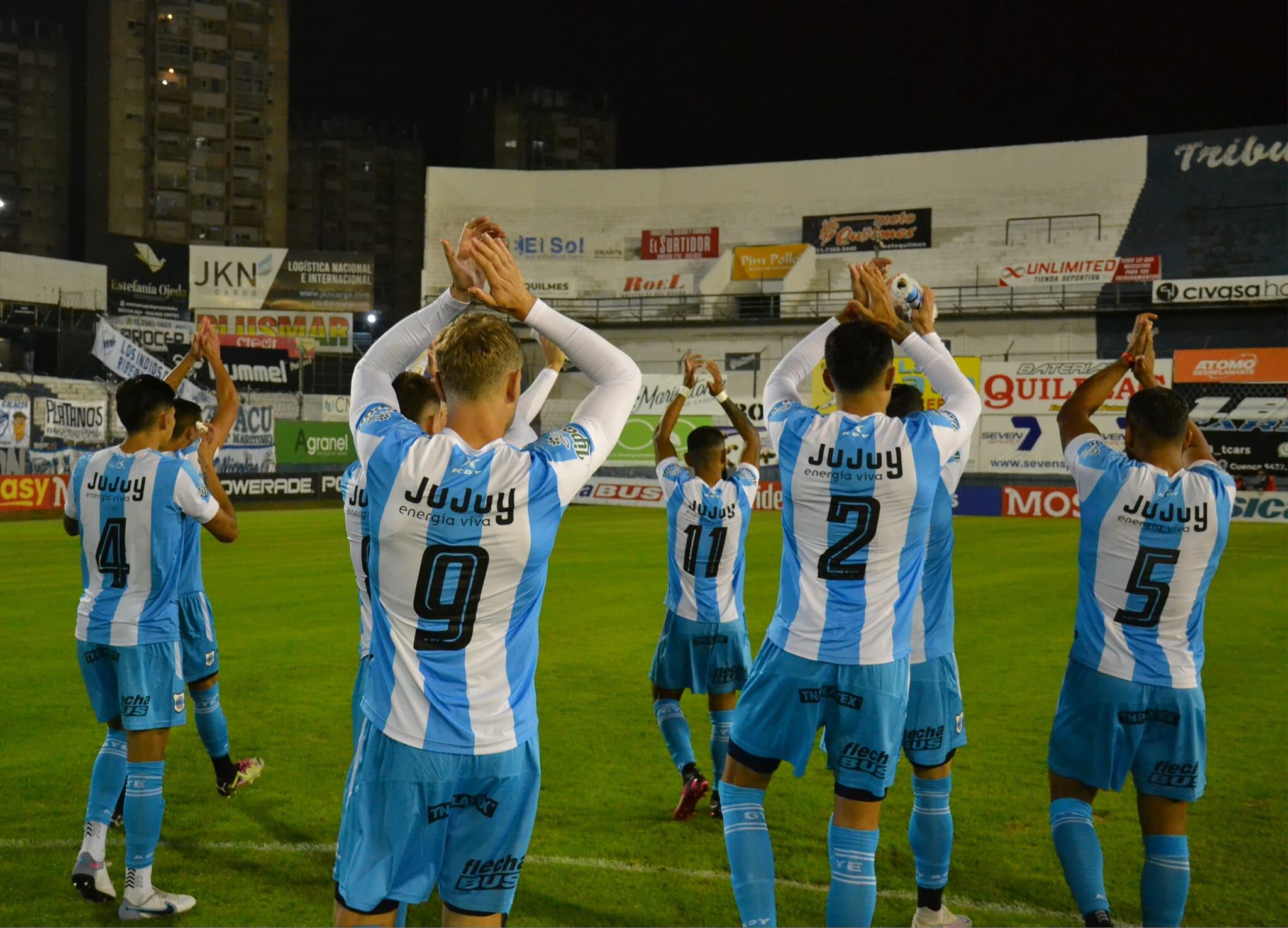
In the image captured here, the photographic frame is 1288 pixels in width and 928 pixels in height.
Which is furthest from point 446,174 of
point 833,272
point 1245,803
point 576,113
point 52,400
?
point 576,113

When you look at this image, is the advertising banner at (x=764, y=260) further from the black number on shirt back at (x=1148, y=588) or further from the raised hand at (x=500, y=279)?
the raised hand at (x=500, y=279)

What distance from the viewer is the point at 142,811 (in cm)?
515

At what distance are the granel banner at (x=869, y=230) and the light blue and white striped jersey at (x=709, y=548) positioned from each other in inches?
1714

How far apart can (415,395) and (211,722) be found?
127 inches

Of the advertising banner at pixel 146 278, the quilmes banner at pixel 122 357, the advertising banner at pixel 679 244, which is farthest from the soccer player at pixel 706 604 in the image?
the advertising banner at pixel 146 278

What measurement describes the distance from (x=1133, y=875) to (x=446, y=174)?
50162 millimetres

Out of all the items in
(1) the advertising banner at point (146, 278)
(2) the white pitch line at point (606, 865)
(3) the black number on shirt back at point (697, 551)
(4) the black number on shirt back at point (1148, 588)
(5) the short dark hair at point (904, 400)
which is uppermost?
(1) the advertising banner at point (146, 278)

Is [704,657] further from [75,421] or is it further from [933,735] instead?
[75,421]

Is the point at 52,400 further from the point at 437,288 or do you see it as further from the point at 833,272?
the point at 833,272

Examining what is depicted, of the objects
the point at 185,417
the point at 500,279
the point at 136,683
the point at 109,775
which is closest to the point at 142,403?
the point at 185,417

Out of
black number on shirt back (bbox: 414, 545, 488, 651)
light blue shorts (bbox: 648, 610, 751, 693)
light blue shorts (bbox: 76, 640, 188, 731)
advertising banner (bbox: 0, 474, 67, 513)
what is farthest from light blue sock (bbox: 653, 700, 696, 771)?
advertising banner (bbox: 0, 474, 67, 513)

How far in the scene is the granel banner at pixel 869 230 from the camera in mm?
48031

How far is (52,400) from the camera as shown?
3153 cm

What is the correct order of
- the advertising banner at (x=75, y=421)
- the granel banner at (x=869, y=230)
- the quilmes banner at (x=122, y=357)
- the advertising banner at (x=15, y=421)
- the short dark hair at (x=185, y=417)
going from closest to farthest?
the short dark hair at (x=185, y=417)
the advertising banner at (x=15, y=421)
the advertising banner at (x=75, y=421)
the quilmes banner at (x=122, y=357)
the granel banner at (x=869, y=230)
